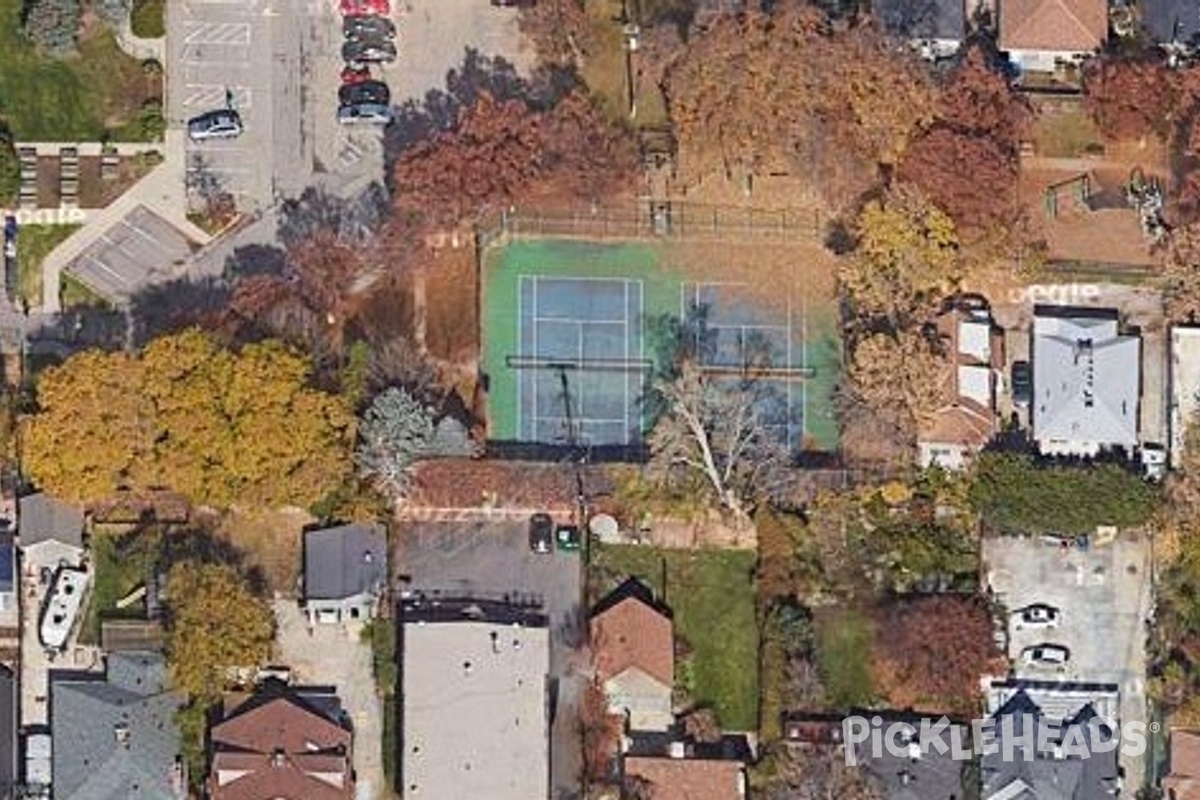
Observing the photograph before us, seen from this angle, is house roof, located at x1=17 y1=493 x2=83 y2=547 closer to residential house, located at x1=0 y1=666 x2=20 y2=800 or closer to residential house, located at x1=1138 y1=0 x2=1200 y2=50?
residential house, located at x1=0 y1=666 x2=20 y2=800

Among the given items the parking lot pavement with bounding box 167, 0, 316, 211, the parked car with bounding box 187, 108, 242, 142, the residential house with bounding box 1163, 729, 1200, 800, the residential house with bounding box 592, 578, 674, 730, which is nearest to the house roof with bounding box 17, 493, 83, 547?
the parking lot pavement with bounding box 167, 0, 316, 211

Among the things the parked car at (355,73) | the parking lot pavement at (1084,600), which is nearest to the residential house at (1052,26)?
the parking lot pavement at (1084,600)

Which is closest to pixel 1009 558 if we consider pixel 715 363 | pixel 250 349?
pixel 715 363

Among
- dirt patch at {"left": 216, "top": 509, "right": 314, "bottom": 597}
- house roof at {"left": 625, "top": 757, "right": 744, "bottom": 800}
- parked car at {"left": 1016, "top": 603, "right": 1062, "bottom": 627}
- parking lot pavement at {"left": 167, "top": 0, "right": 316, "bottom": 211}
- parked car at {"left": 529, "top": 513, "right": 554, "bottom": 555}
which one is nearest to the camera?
house roof at {"left": 625, "top": 757, "right": 744, "bottom": 800}

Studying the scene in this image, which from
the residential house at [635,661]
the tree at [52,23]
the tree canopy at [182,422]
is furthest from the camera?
the tree at [52,23]

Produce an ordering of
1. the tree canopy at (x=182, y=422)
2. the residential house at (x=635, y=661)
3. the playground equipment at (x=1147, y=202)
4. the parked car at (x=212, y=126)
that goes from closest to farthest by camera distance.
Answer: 1. the tree canopy at (x=182, y=422)
2. the residential house at (x=635, y=661)
3. the parked car at (x=212, y=126)
4. the playground equipment at (x=1147, y=202)

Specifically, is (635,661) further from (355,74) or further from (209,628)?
(355,74)

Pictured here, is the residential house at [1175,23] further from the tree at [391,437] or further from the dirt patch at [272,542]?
the dirt patch at [272,542]
